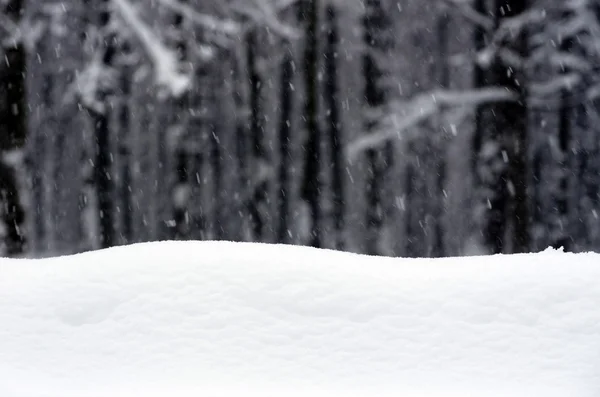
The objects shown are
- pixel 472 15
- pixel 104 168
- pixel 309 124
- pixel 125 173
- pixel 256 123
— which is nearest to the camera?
pixel 472 15

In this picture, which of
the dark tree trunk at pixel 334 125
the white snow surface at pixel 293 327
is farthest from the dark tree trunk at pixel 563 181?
the white snow surface at pixel 293 327

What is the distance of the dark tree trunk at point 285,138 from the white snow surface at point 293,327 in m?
11.5

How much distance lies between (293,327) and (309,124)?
10.2m

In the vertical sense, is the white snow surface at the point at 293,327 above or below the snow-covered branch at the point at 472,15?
below

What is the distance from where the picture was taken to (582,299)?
13.9 feet

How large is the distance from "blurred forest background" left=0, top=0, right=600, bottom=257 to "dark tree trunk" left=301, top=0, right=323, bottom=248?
42 mm

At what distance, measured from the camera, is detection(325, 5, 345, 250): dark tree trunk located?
15.5 meters

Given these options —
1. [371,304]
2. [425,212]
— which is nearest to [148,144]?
[425,212]

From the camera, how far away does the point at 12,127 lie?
1102 cm

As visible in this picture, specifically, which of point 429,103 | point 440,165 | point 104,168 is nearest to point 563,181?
point 440,165

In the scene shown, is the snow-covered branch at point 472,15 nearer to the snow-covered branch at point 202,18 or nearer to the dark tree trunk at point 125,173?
the snow-covered branch at point 202,18

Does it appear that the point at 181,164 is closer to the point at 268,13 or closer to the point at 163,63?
the point at 268,13

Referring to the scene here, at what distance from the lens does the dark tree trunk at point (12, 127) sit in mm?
10969

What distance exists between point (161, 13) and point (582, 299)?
499 inches
